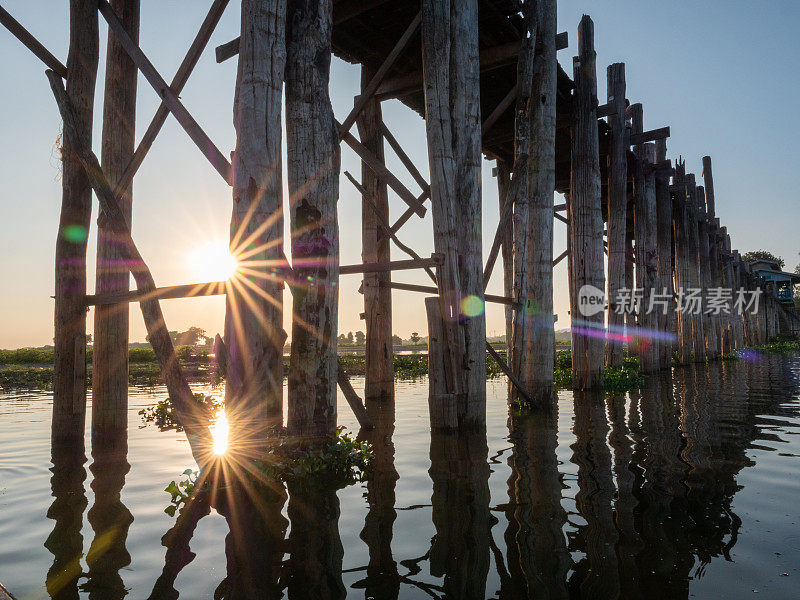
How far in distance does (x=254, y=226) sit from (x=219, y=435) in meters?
2.80

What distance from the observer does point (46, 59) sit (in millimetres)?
5984

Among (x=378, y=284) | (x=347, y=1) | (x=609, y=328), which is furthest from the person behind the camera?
Answer: (x=609, y=328)

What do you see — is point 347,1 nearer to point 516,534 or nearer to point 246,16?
point 246,16

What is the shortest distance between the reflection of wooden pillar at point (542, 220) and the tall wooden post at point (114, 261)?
533cm

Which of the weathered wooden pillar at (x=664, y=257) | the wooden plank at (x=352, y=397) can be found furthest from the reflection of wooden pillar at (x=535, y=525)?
the weathered wooden pillar at (x=664, y=257)

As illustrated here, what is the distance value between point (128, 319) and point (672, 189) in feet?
57.7

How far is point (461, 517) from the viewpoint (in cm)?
Result: 345

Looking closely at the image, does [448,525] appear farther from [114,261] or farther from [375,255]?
[375,255]

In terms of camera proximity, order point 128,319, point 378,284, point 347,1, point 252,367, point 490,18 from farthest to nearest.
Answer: point 378,284
point 490,18
point 347,1
point 128,319
point 252,367

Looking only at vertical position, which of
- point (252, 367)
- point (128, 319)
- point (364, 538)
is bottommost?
point (364, 538)

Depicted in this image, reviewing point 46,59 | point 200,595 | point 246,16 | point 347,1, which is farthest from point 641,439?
point 46,59

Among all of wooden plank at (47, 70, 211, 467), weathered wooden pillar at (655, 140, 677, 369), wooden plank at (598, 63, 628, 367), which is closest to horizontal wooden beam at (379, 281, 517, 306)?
wooden plank at (47, 70, 211, 467)

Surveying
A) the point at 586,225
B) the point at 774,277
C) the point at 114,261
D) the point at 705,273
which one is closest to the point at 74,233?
the point at 114,261

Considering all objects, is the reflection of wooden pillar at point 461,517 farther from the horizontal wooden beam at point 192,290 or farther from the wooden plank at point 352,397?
the horizontal wooden beam at point 192,290
